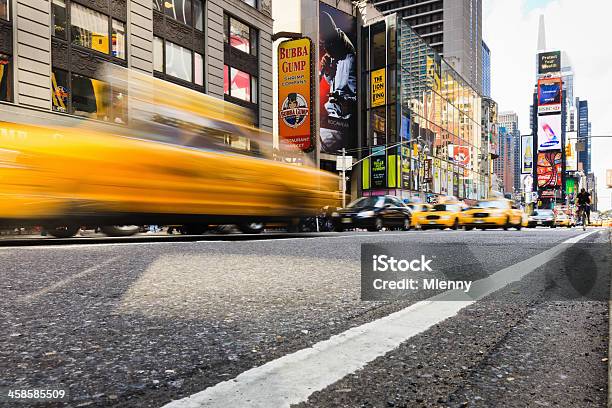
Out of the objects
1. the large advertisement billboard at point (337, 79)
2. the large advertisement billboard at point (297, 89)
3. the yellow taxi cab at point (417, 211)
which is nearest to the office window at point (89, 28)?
the yellow taxi cab at point (417, 211)

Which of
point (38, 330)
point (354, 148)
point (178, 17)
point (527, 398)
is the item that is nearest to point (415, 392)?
point (527, 398)

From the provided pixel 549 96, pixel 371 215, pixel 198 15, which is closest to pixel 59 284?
pixel 371 215

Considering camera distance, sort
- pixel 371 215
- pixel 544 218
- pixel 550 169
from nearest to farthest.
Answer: pixel 371 215 → pixel 544 218 → pixel 550 169

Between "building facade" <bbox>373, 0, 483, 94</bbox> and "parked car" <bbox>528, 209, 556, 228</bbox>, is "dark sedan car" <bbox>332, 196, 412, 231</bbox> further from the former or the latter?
"building facade" <bbox>373, 0, 483, 94</bbox>

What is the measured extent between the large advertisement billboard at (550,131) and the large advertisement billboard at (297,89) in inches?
4620

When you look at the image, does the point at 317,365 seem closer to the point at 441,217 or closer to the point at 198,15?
the point at 441,217

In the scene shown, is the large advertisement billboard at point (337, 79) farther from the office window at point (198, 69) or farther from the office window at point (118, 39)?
the office window at point (118, 39)

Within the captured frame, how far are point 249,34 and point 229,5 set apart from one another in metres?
2.41

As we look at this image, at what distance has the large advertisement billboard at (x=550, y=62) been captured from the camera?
170700 mm

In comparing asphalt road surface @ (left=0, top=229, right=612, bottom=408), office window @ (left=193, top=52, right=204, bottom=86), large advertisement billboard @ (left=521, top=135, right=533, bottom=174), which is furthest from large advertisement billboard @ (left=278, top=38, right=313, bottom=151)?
large advertisement billboard @ (left=521, top=135, right=533, bottom=174)

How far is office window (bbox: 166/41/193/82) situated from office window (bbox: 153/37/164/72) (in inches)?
13.1

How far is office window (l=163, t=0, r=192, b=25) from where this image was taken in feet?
80.0

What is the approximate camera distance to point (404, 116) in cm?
4872

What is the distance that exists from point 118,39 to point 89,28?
1309 mm
